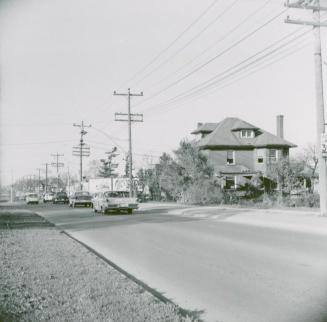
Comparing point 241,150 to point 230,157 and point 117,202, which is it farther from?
point 117,202

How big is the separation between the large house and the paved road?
3897cm

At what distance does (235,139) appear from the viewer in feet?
191

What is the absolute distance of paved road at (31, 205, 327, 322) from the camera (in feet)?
22.5

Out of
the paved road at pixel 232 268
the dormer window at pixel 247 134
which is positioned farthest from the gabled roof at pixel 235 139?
the paved road at pixel 232 268

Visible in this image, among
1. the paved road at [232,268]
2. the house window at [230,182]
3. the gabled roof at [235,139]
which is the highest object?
the gabled roof at [235,139]

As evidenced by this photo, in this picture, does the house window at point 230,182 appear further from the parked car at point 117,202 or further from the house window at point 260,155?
the parked car at point 117,202

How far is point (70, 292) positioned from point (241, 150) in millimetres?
51817

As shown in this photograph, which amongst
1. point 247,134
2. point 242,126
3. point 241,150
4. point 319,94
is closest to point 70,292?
point 319,94

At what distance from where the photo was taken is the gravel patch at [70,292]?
6.14 metres

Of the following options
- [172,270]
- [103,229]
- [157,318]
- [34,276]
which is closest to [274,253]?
[172,270]

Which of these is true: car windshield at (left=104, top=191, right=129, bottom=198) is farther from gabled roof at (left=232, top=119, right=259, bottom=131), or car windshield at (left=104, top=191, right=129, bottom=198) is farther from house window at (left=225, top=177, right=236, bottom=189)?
gabled roof at (left=232, top=119, right=259, bottom=131)

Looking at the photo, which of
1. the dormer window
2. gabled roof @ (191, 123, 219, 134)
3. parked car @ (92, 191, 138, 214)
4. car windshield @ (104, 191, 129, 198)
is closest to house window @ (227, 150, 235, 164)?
the dormer window

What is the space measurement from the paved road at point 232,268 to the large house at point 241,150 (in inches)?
1534

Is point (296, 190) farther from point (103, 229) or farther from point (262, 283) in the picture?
point (262, 283)
